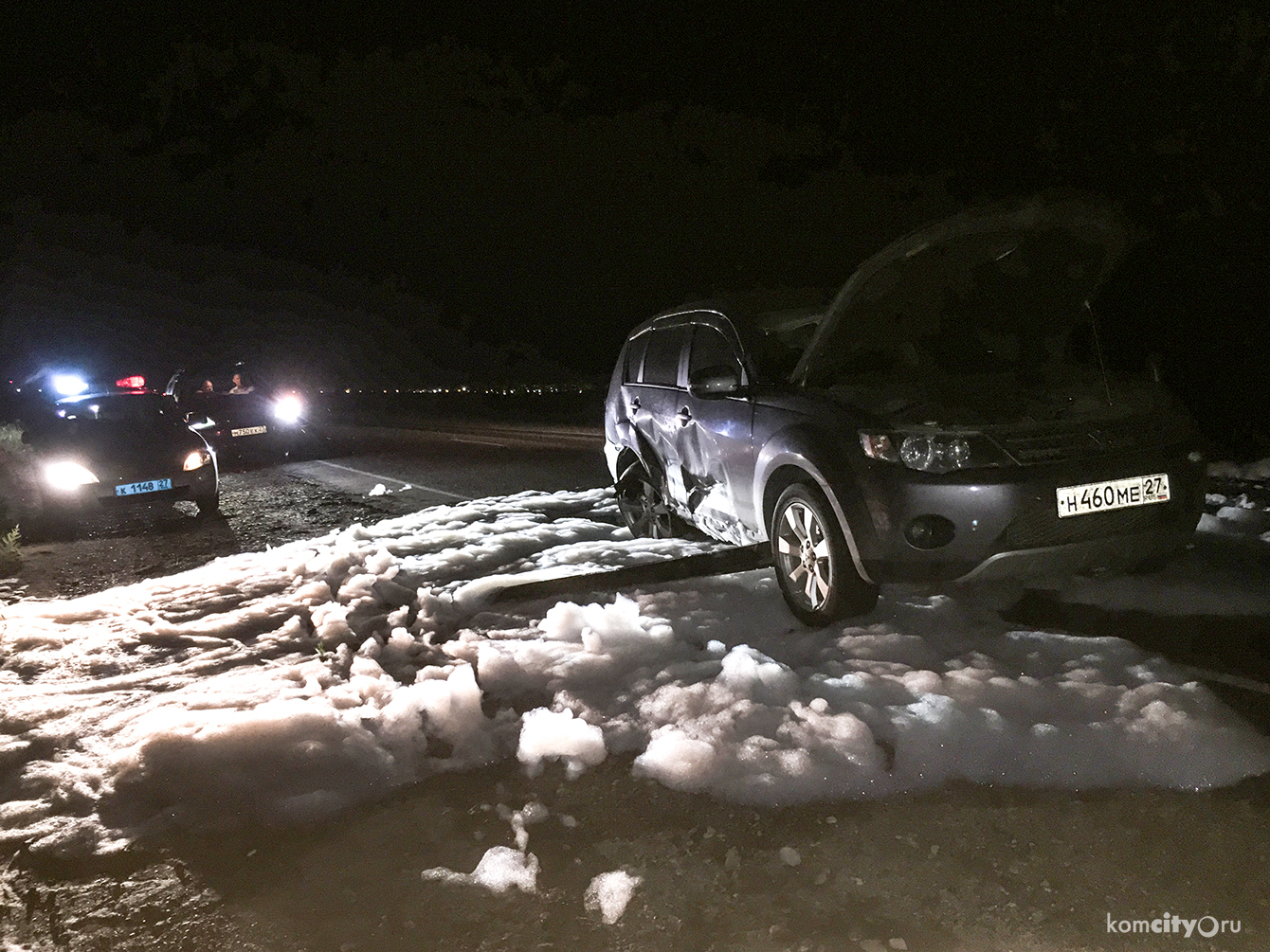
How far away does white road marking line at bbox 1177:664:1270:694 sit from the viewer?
3.47 meters

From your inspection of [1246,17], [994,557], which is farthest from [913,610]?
[1246,17]

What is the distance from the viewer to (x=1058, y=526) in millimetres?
3896

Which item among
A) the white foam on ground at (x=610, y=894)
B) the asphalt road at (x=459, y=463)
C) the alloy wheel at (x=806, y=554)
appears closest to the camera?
the white foam on ground at (x=610, y=894)

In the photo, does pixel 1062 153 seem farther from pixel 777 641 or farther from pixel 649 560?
pixel 777 641

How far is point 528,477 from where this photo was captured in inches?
460

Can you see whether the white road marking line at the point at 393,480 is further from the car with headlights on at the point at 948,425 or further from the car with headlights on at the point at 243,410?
the car with headlights on at the point at 948,425

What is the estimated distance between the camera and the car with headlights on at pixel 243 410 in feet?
48.8

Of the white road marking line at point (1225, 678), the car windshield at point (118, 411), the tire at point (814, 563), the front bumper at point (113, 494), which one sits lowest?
the white road marking line at point (1225, 678)

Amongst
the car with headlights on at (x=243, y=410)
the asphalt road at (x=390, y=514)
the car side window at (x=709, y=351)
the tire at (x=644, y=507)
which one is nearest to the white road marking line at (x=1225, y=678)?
the asphalt road at (x=390, y=514)

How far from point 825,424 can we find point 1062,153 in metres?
10.6

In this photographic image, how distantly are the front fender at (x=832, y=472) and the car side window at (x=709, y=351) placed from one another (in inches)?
30.2

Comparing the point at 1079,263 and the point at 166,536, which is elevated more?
the point at 1079,263

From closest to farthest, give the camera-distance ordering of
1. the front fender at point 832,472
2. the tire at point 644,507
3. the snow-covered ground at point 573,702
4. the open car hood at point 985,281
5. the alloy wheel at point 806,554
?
the snow-covered ground at point 573,702, the front fender at point 832,472, the open car hood at point 985,281, the alloy wheel at point 806,554, the tire at point 644,507

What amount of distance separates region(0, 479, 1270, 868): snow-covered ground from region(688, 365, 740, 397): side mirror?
1140mm
